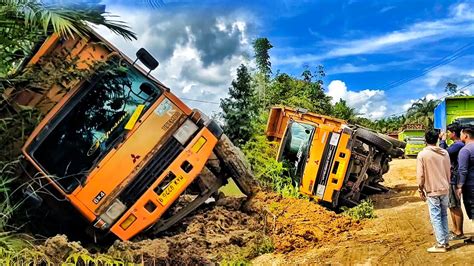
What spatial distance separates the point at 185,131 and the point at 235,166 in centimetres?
121

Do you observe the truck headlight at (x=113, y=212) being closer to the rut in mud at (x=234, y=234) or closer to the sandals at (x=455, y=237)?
the rut in mud at (x=234, y=234)

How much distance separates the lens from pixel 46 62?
8328 mm

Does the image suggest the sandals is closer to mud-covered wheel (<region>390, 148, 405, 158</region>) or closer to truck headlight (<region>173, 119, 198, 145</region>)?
truck headlight (<region>173, 119, 198, 145</region>)

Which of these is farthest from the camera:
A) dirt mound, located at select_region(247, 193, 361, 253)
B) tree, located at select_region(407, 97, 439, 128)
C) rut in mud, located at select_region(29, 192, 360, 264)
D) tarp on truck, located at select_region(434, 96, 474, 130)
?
tree, located at select_region(407, 97, 439, 128)

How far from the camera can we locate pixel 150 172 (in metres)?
8.10

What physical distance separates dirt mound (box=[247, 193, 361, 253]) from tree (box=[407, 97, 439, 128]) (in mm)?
52614

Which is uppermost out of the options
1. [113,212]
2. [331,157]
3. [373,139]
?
[373,139]

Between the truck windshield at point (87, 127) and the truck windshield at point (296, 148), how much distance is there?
4.60m

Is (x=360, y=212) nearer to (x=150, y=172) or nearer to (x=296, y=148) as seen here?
(x=296, y=148)

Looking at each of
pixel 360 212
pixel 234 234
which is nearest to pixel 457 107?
pixel 360 212

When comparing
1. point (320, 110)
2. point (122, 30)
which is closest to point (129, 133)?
point (122, 30)

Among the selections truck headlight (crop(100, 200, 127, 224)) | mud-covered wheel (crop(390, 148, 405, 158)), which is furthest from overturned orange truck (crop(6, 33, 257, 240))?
mud-covered wheel (crop(390, 148, 405, 158))

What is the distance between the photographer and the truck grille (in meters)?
8.02

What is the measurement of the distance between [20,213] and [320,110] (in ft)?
92.3
